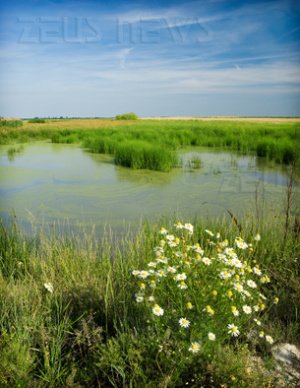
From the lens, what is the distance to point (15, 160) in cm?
809

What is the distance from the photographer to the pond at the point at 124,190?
3949mm

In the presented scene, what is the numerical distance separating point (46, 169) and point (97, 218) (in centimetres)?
357

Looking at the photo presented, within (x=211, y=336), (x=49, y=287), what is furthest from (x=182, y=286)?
(x=49, y=287)

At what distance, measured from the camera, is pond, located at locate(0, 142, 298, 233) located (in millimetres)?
3949

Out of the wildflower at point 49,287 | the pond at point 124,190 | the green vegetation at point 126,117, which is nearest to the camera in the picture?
the wildflower at point 49,287

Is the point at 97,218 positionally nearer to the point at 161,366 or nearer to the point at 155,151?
the point at 161,366

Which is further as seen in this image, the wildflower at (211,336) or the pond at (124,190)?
the pond at (124,190)

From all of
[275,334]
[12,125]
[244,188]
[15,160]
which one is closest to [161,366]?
[275,334]

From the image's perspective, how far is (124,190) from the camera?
5.11m

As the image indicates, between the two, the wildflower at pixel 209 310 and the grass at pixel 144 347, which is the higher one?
the wildflower at pixel 209 310

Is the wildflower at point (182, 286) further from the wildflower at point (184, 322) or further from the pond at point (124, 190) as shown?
the pond at point (124, 190)

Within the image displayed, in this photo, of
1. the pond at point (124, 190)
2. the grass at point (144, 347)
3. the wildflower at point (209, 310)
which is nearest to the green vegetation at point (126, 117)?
the pond at point (124, 190)

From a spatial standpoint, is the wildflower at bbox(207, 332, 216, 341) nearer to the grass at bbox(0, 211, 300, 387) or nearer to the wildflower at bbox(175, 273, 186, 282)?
the grass at bbox(0, 211, 300, 387)

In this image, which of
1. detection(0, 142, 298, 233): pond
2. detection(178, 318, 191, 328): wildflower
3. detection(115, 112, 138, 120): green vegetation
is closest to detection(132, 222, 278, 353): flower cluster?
detection(178, 318, 191, 328): wildflower
